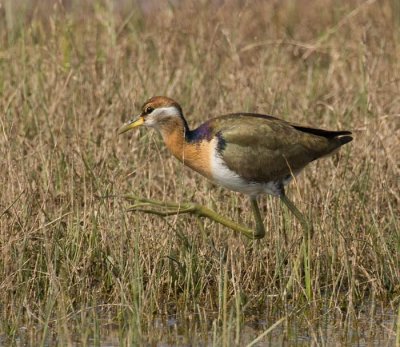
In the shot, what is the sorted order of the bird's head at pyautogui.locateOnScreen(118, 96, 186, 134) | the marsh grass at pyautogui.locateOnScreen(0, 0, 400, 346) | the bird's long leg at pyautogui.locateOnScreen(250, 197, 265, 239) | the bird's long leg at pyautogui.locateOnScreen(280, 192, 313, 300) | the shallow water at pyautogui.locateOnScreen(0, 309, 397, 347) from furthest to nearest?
the bird's head at pyautogui.locateOnScreen(118, 96, 186, 134) → the bird's long leg at pyautogui.locateOnScreen(250, 197, 265, 239) → the bird's long leg at pyautogui.locateOnScreen(280, 192, 313, 300) → the marsh grass at pyautogui.locateOnScreen(0, 0, 400, 346) → the shallow water at pyautogui.locateOnScreen(0, 309, 397, 347)

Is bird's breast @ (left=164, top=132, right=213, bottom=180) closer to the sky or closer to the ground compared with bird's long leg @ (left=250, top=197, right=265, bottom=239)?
closer to the sky

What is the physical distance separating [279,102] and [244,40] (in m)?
2.24

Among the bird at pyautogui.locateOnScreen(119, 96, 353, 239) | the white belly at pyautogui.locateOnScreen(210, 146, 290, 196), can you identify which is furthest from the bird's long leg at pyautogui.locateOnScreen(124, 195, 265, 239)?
the white belly at pyautogui.locateOnScreen(210, 146, 290, 196)

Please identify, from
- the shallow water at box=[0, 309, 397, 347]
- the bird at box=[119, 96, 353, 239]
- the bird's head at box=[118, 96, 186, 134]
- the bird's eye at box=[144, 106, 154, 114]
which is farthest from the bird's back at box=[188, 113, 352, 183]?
the shallow water at box=[0, 309, 397, 347]

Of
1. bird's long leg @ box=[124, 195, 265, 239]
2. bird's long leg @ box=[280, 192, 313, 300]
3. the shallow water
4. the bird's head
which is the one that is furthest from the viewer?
the bird's head

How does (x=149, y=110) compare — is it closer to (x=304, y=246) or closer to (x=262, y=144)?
(x=262, y=144)

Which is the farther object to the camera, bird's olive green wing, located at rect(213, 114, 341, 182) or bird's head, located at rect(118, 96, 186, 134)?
bird's head, located at rect(118, 96, 186, 134)

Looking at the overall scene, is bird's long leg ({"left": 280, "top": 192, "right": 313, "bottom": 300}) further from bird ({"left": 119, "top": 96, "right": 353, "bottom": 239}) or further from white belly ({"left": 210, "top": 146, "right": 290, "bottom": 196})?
white belly ({"left": 210, "top": 146, "right": 290, "bottom": 196})

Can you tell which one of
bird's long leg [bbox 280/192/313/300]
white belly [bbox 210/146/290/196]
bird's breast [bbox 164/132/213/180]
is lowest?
bird's long leg [bbox 280/192/313/300]

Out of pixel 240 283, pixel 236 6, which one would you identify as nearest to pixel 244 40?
pixel 236 6

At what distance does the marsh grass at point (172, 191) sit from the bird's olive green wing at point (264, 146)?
0.70 feet

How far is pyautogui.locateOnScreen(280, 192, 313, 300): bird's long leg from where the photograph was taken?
5969 millimetres

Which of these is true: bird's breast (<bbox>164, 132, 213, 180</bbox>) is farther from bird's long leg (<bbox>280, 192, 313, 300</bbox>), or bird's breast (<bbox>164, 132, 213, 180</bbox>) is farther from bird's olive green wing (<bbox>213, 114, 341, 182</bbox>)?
bird's long leg (<bbox>280, 192, 313, 300</bbox>)

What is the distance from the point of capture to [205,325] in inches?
223
